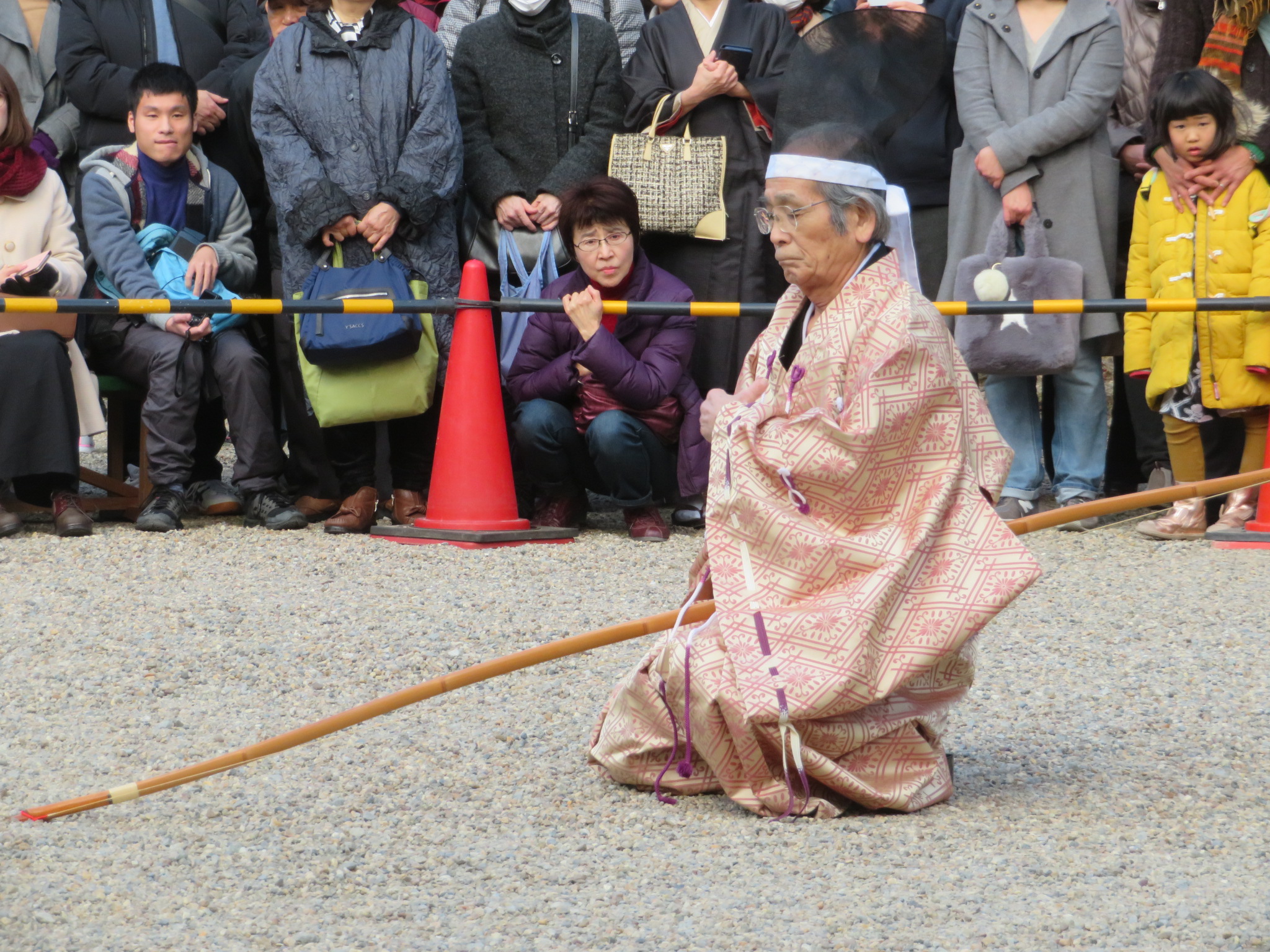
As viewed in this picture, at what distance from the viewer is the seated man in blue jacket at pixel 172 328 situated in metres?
6.04

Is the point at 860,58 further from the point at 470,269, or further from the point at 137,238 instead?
the point at 137,238

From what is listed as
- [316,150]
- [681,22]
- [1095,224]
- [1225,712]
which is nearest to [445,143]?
[316,150]

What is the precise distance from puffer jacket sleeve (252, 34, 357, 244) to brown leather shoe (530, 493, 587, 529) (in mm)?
1353

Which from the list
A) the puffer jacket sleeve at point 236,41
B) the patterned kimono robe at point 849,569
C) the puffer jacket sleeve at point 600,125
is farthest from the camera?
the puffer jacket sleeve at point 236,41

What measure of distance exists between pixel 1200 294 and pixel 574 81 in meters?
2.57

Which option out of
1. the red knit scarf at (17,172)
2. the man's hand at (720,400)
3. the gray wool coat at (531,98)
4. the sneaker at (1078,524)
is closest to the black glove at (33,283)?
the red knit scarf at (17,172)

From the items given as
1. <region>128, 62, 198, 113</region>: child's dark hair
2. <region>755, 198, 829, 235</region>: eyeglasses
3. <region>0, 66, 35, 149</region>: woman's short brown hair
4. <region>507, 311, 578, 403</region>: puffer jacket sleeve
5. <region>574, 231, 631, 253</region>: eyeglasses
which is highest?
<region>128, 62, 198, 113</region>: child's dark hair

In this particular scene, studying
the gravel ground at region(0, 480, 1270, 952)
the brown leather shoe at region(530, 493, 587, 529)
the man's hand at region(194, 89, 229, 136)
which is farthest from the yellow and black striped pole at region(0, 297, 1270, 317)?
the man's hand at region(194, 89, 229, 136)

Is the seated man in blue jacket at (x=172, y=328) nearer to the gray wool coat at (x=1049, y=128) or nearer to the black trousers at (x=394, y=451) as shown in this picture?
the black trousers at (x=394, y=451)

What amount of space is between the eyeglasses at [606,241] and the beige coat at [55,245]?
1951 millimetres

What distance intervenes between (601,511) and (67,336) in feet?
7.60

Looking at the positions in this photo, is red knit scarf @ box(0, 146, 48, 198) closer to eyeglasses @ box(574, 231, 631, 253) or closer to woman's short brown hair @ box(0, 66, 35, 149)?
woman's short brown hair @ box(0, 66, 35, 149)

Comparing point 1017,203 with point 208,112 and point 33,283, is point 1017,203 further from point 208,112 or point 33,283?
point 33,283

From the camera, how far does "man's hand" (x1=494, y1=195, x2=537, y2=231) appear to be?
6.16 metres
